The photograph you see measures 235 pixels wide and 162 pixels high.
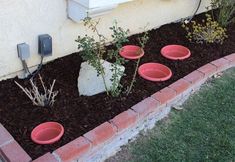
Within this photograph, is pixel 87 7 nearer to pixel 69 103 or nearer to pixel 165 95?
pixel 69 103

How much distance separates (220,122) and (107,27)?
1476 millimetres

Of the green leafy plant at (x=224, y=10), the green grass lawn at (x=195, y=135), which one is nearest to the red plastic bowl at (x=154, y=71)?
the green grass lawn at (x=195, y=135)

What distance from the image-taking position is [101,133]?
7.74 feet

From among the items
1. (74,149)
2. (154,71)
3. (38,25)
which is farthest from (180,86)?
(38,25)

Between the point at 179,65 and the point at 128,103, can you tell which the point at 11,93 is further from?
the point at 179,65

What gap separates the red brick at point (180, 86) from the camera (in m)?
2.92

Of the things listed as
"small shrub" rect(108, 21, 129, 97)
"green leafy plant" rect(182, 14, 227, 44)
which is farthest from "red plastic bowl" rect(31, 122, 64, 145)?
"green leafy plant" rect(182, 14, 227, 44)

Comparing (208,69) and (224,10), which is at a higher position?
(224,10)

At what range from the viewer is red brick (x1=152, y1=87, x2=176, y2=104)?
2.77m

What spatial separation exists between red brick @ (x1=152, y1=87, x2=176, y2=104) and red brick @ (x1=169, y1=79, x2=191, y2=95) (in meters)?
0.05

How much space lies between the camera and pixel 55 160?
2.12 metres

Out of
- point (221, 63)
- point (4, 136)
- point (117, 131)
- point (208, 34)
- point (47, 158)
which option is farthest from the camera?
point (208, 34)

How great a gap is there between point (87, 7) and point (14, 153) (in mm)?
1309

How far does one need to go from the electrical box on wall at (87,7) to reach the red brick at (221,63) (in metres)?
1.22
